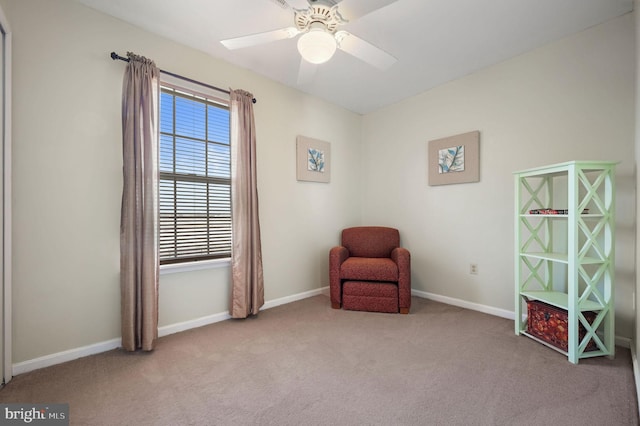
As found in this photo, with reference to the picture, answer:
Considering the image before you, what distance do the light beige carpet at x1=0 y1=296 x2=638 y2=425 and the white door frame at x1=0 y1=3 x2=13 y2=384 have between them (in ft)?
0.79

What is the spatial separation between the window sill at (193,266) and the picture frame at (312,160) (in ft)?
4.36

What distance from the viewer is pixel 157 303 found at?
7.38 feet

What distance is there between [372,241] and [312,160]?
128 cm

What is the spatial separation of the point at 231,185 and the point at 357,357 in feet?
6.23

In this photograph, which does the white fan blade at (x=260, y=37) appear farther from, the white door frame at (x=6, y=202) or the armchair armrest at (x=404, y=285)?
the armchair armrest at (x=404, y=285)

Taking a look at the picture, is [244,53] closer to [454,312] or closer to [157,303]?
[157,303]

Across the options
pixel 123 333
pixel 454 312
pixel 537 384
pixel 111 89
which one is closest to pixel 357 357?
pixel 537 384

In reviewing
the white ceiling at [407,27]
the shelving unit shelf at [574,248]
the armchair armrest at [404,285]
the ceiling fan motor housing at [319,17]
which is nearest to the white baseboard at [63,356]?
the white ceiling at [407,27]

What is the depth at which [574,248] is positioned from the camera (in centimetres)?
195

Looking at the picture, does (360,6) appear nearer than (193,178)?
Yes

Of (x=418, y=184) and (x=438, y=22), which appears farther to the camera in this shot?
(x=418, y=184)

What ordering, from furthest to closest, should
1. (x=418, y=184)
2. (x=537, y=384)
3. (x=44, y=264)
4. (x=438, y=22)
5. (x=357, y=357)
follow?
1. (x=418, y=184)
2. (x=438, y=22)
3. (x=357, y=357)
4. (x=44, y=264)
5. (x=537, y=384)

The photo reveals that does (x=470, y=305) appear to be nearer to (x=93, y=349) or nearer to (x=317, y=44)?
(x=317, y=44)

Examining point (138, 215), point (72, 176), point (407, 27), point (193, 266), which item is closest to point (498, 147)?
point (407, 27)
